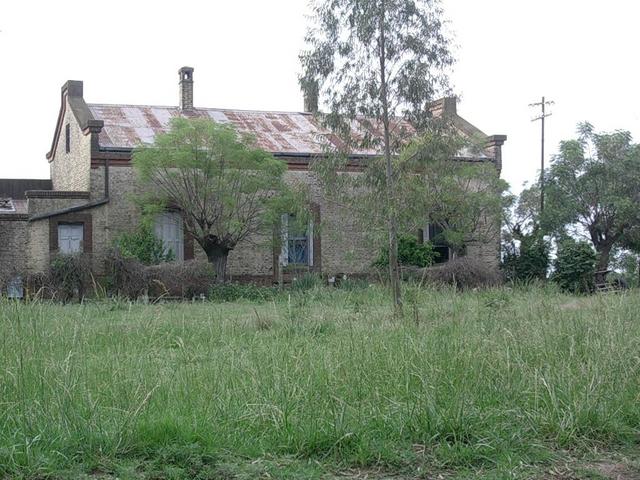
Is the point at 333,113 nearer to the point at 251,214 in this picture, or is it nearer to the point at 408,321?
the point at 408,321

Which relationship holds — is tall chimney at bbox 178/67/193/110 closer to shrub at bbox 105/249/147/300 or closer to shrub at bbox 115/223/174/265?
shrub at bbox 115/223/174/265

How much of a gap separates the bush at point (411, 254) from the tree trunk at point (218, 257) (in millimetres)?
5673

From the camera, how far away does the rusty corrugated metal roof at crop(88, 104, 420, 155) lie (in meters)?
30.3

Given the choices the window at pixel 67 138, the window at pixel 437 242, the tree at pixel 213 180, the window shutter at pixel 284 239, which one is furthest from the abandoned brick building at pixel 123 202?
the tree at pixel 213 180

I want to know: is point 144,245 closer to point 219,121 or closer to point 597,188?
point 219,121

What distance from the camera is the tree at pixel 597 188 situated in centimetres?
3403

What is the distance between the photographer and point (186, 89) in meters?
34.8

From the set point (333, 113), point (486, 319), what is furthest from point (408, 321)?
point (333, 113)

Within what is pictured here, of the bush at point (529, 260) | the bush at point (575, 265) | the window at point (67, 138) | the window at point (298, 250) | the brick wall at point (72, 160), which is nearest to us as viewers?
the bush at point (575, 265)

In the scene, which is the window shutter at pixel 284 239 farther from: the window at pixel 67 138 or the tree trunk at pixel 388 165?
the tree trunk at pixel 388 165

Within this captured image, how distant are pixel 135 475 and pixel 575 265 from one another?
26.6m

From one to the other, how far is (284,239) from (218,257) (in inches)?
98.0

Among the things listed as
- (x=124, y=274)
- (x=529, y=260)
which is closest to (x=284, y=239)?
(x=124, y=274)

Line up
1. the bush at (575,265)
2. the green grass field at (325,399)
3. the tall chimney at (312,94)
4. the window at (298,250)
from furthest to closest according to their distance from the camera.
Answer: the window at (298,250), the bush at (575,265), the tall chimney at (312,94), the green grass field at (325,399)
